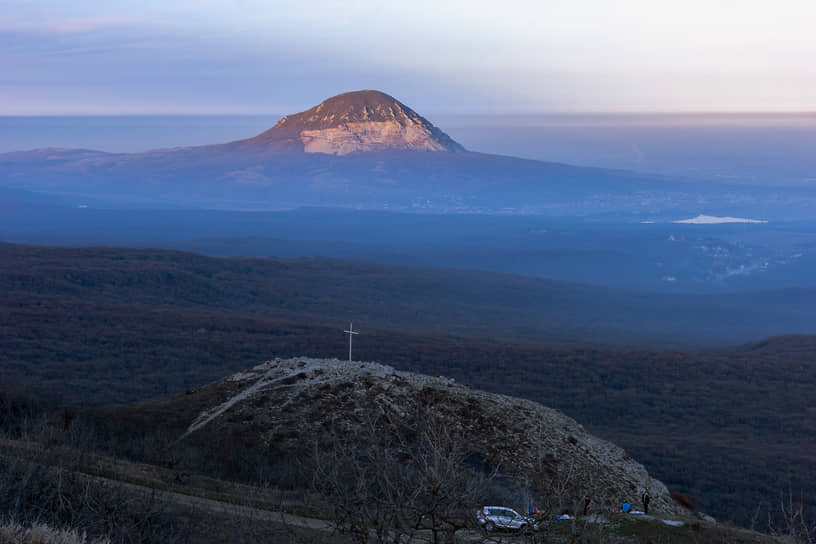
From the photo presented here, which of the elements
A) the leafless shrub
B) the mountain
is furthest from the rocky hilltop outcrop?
the mountain

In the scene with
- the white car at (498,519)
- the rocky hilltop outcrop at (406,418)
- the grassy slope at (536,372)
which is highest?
the white car at (498,519)

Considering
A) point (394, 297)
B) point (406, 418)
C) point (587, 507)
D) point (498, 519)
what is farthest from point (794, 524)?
point (394, 297)

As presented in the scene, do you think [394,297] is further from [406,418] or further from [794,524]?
[794,524]

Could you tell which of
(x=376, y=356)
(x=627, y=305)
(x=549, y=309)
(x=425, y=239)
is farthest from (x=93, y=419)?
(x=425, y=239)

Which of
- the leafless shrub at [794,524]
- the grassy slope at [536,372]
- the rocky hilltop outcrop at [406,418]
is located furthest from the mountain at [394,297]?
the leafless shrub at [794,524]

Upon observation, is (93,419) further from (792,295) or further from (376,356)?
(792,295)

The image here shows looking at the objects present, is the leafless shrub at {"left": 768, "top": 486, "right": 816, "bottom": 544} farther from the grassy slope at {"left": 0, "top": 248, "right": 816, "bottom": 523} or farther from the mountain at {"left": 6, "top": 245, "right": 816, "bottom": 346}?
the mountain at {"left": 6, "top": 245, "right": 816, "bottom": 346}

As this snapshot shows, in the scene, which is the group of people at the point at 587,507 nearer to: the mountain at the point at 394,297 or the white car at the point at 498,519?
the white car at the point at 498,519

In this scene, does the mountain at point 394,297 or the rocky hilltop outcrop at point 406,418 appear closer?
the rocky hilltop outcrop at point 406,418
